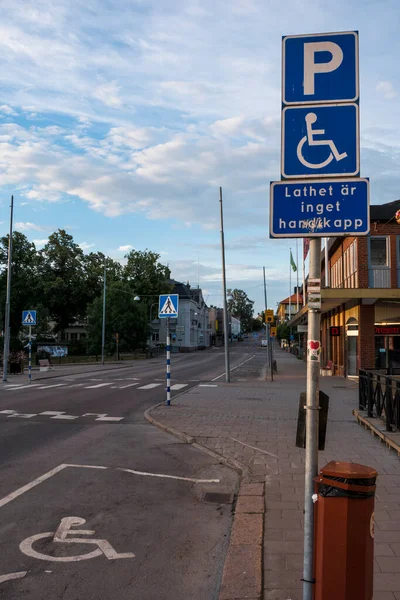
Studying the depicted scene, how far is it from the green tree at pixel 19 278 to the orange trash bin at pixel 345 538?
67.0 metres

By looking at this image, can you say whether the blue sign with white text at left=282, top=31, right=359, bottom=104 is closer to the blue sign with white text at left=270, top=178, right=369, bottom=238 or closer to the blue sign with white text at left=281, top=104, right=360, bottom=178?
the blue sign with white text at left=281, top=104, right=360, bottom=178

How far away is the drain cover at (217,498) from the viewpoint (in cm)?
666

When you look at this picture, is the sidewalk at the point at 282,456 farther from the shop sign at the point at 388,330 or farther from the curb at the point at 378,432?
the shop sign at the point at 388,330

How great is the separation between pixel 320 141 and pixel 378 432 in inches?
301

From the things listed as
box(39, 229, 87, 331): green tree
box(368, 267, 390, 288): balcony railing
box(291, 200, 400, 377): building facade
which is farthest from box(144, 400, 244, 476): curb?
box(39, 229, 87, 331): green tree

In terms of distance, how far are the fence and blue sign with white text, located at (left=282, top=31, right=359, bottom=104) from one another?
→ 7.09 meters

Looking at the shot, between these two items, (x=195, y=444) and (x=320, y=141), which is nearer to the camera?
(x=320, y=141)

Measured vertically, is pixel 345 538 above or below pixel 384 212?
below

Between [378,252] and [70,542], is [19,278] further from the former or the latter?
[70,542]

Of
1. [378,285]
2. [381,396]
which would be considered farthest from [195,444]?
[378,285]

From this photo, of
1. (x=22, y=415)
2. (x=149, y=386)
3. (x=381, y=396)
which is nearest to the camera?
(x=381, y=396)

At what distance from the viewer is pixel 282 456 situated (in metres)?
8.61

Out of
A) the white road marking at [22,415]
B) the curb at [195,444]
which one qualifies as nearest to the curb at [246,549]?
the curb at [195,444]

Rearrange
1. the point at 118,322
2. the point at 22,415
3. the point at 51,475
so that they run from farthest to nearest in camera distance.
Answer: the point at 118,322
the point at 22,415
the point at 51,475
